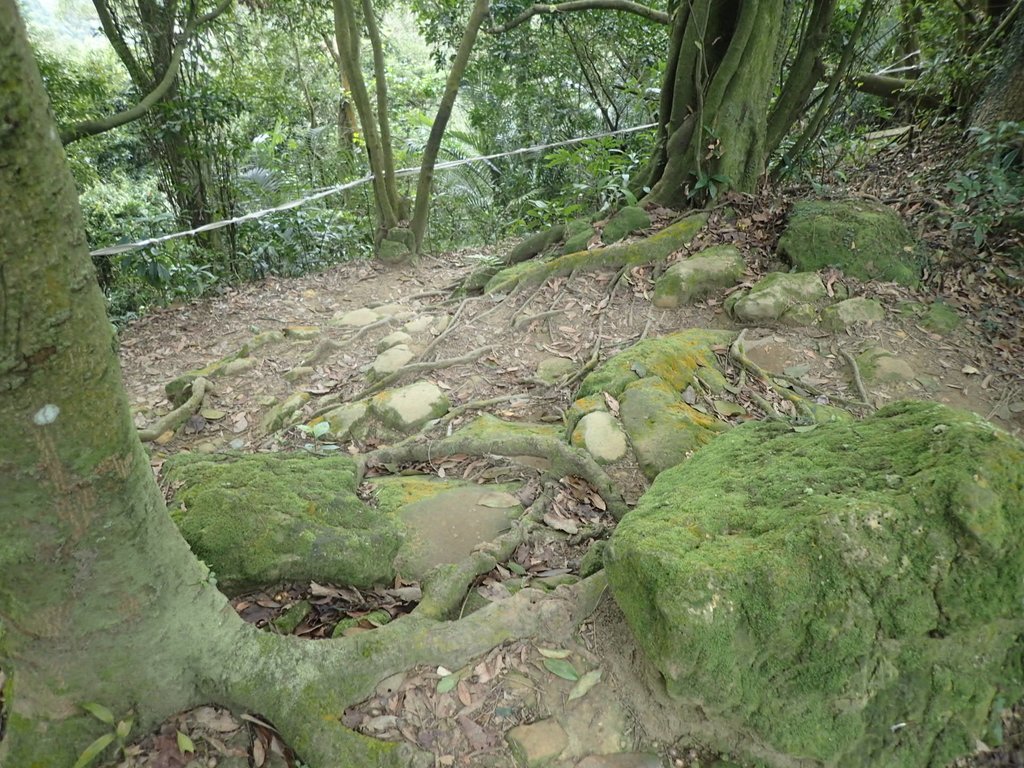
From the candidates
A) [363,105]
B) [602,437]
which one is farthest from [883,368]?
[363,105]

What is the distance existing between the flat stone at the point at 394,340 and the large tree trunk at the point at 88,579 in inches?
119

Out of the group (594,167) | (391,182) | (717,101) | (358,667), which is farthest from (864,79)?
(358,667)

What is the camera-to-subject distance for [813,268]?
4.80m

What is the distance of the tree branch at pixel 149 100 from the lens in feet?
18.6

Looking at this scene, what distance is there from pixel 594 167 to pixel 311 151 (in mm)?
4934

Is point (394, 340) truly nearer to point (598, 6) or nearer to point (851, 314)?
point (851, 314)

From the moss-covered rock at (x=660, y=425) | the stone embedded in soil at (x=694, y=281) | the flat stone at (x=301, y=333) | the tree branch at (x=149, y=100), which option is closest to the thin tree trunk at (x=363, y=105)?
the tree branch at (x=149, y=100)

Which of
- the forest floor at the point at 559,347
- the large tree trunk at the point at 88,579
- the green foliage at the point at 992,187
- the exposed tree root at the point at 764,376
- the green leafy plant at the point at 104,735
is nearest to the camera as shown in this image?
the large tree trunk at the point at 88,579

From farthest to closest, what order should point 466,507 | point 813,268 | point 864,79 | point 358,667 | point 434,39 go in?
point 434,39
point 864,79
point 813,268
point 466,507
point 358,667

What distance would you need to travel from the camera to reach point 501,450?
336cm

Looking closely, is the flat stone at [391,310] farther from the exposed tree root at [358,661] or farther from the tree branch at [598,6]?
the exposed tree root at [358,661]

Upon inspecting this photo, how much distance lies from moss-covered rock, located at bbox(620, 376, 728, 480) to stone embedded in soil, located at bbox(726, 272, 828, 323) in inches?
51.0

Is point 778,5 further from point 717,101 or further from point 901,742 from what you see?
point 901,742

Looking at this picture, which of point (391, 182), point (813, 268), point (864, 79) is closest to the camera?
point (813, 268)
